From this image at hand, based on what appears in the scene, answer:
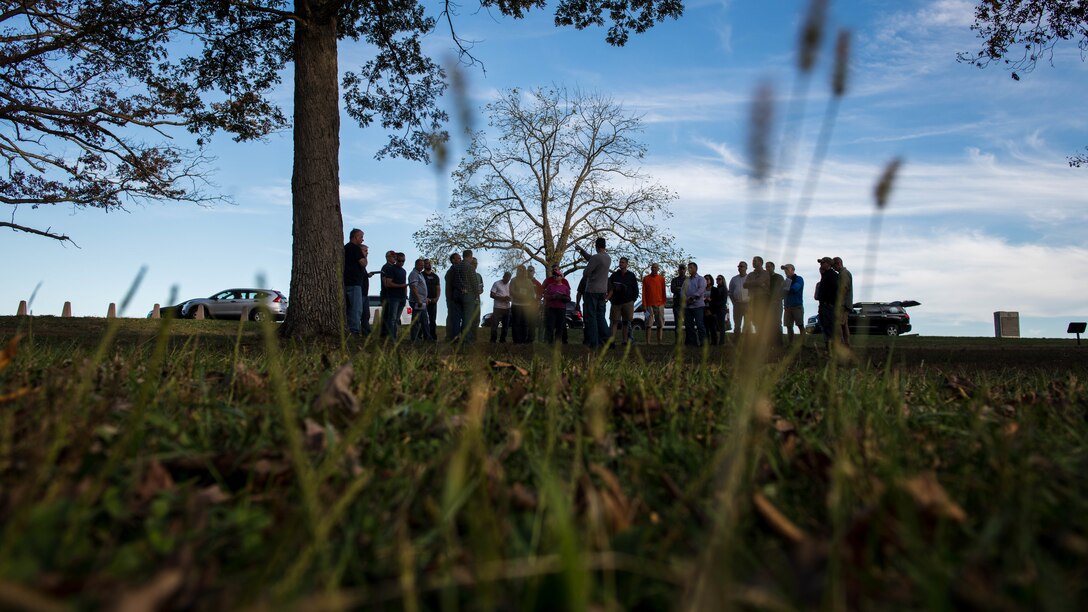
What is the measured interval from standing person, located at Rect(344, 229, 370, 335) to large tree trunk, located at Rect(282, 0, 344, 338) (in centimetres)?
99

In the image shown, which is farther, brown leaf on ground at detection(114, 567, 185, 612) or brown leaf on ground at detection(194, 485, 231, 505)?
brown leaf on ground at detection(194, 485, 231, 505)

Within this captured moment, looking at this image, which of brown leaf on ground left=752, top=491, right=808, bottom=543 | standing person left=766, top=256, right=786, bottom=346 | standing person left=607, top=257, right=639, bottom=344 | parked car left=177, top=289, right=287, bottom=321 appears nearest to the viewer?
standing person left=766, top=256, right=786, bottom=346

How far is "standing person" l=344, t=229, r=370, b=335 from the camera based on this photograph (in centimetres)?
1311

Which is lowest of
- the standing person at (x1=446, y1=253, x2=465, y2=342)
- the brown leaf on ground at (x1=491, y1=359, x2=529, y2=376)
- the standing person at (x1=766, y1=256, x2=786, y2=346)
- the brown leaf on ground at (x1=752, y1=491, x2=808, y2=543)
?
the brown leaf on ground at (x1=752, y1=491, x2=808, y2=543)

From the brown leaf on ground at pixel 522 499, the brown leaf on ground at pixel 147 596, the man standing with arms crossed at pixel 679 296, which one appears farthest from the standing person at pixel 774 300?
the brown leaf on ground at pixel 147 596

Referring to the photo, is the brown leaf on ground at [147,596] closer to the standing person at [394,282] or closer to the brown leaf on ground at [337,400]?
the brown leaf on ground at [337,400]

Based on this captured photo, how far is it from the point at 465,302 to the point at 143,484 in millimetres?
12150

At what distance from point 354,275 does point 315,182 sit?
2.08m

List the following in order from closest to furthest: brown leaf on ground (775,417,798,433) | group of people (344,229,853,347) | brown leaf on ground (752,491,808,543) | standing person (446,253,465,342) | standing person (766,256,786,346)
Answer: standing person (766,256,786,346), brown leaf on ground (752,491,808,543), brown leaf on ground (775,417,798,433), standing person (446,253,465,342), group of people (344,229,853,347)

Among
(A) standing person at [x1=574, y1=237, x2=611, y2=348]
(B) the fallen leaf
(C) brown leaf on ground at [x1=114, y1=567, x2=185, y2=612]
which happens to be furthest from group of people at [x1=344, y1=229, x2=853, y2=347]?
(C) brown leaf on ground at [x1=114, y1=567, x2=185, y2=612]

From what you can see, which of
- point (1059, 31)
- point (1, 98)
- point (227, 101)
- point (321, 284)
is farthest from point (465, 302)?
point (1059, 31)

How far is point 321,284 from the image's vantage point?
11.5 m

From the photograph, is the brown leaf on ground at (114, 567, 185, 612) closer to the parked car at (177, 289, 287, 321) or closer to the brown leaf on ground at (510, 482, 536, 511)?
the brown leaf on ground at (510, 482, 536, 511)

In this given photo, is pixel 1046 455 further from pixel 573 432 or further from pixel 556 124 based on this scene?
pixel 556 124
